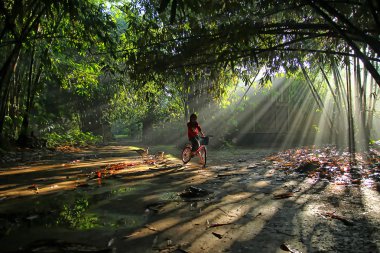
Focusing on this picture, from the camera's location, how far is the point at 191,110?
23.2 meters

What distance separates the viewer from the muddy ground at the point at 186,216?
3186 mm

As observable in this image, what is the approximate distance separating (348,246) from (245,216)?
1.33 m

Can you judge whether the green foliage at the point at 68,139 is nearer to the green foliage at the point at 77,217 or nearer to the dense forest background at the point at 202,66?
the dense forest background at the point at 202,66

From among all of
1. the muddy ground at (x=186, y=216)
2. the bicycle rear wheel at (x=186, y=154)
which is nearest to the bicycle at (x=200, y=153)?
the bicycle rear wheel at (x=186, y=154)

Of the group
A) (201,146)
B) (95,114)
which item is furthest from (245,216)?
(95,114)

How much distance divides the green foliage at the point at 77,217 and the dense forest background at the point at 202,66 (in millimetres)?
2602

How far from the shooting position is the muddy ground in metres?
3.19

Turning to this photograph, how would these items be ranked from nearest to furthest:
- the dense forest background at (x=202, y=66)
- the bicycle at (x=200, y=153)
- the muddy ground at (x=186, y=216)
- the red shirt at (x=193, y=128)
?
1. the muddy ground at (x=186, y=216)
2. the dense forest background at (x=202, y=66)
3. the red shirt at (x=193, y=128)
4. the bicycle at (x=200, y=153)

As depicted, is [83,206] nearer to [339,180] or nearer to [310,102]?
[339,180]

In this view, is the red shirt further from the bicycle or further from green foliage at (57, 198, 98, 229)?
green foliage at (57, 198, 98, 229)

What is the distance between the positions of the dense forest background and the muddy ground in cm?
245

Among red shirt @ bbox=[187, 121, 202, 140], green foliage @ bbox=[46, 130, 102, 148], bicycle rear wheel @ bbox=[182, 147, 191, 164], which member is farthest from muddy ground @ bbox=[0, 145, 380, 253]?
green foliage @ bbox=[46, 130, 102, 148]

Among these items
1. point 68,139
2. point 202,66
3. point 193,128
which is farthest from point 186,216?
point 68,139

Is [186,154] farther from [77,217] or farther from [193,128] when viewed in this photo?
[77,217]
